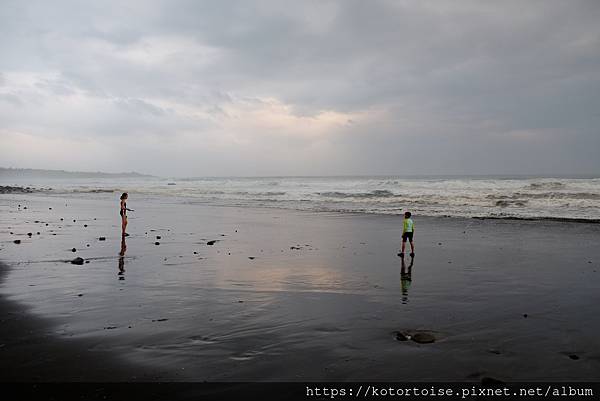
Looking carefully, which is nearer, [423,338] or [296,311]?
[423,338]

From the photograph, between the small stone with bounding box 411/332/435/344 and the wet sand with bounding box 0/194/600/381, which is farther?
the small stone with bounding box 411/332/435/344

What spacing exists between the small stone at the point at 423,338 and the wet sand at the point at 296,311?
0.06 m

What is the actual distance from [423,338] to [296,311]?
2.32m

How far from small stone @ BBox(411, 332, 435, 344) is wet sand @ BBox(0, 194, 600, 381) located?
0.21 ft

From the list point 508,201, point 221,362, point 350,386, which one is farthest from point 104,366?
point 508,201

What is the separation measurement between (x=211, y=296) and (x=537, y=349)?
5.64 m

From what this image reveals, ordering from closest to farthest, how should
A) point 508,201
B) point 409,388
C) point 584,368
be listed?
point 409,388, point 584,368, point 508,201

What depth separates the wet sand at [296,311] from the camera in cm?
529

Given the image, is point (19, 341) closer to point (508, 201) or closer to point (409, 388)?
point (409, 388)

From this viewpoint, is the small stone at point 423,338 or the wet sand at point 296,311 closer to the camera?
the wet sand at point 296,311

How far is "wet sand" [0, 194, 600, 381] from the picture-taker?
17.4 feet

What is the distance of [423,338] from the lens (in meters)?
6.17

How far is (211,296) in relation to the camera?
8.53 m

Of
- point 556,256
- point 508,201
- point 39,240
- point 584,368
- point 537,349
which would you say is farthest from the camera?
point 508,201
